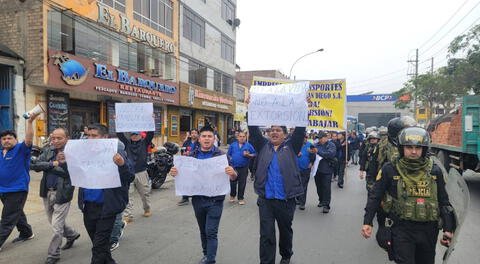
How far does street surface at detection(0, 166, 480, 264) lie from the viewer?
4457 millimetres

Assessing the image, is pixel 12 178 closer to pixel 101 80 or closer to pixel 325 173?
pixel 325 173

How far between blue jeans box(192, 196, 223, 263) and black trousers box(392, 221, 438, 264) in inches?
76.2

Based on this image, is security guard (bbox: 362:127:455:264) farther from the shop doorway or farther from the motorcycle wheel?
the shop doorway

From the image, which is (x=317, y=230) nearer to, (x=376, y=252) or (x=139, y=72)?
(x=376, y=252)

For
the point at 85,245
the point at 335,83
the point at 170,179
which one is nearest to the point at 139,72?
the point at 170,179

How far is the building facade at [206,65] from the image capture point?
23.4 metres

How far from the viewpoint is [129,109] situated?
217 inches

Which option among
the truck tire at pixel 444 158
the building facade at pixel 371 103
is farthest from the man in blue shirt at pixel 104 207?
the building facade at pixel 371 103

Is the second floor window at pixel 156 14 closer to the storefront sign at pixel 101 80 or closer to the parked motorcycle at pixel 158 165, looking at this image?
the storefront sign at pixel 101 80

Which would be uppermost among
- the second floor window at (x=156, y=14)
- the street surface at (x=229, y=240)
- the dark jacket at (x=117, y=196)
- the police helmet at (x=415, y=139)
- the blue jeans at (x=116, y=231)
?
the second floor window at (x=156, y=14)

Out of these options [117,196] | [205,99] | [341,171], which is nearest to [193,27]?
[205,99]

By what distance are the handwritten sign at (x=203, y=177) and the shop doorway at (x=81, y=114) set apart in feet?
39.0

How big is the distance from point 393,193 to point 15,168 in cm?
467

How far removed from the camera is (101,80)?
15203 millimetres
